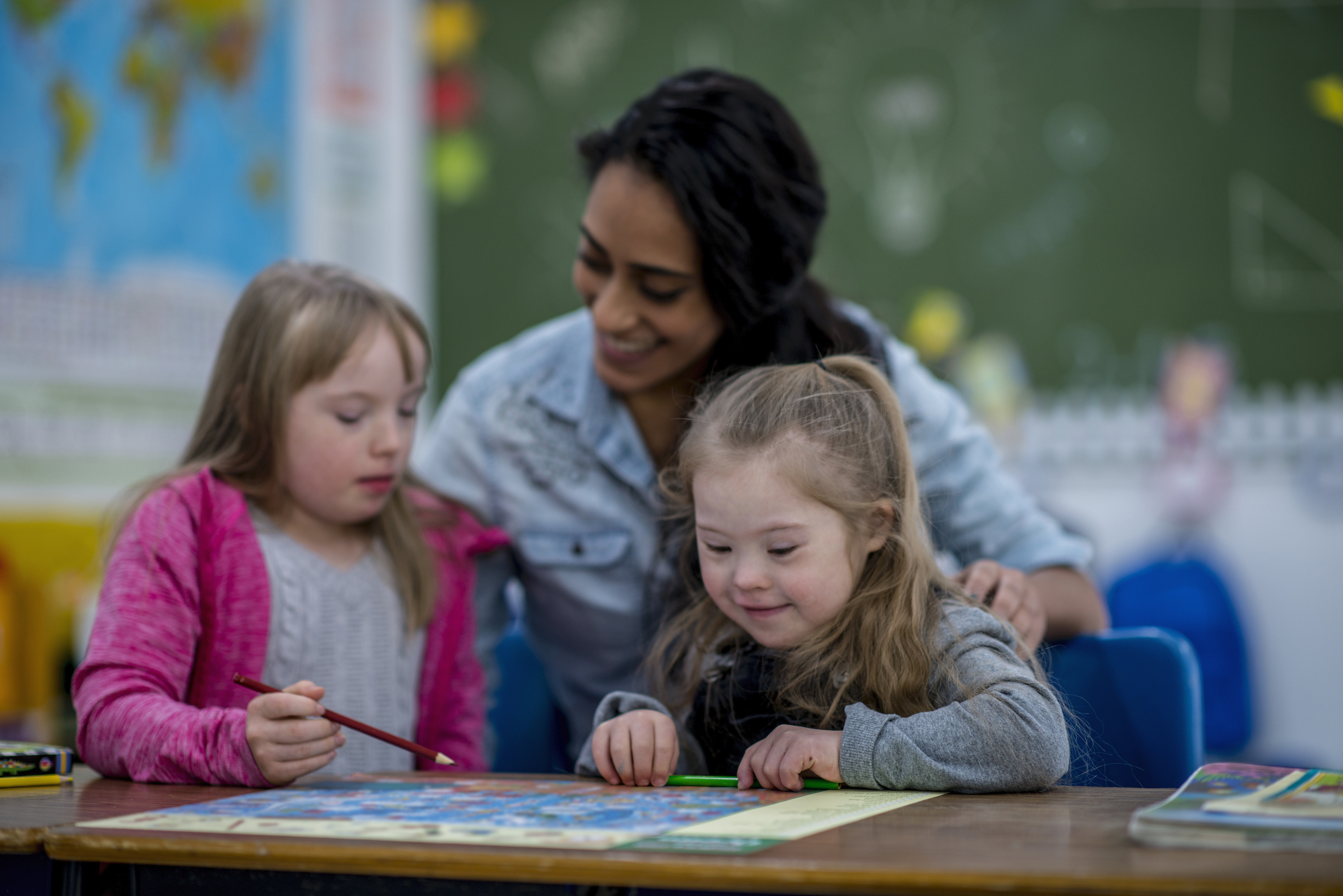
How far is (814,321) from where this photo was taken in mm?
1493

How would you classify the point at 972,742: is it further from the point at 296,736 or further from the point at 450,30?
the point at 450,30

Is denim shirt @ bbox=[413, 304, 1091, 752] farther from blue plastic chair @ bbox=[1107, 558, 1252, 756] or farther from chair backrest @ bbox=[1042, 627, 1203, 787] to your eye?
blue plastic chair @ bbox=[1107, 558, 1252, 756]

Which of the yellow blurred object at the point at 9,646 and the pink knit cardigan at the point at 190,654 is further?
the yellow blurred object at the point at 9,646

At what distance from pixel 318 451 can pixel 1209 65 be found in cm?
269

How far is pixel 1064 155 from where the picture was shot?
10.6 feet

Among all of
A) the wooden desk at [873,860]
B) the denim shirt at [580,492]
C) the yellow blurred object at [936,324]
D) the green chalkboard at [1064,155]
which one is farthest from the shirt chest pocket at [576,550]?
the yellow blurred object at [936,324]

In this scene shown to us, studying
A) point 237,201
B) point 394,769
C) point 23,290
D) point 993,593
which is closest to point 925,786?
point 993,593

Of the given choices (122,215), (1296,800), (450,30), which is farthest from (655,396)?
(450,30)

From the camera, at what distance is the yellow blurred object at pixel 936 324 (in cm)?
330

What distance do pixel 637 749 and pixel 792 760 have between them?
5.2 inches

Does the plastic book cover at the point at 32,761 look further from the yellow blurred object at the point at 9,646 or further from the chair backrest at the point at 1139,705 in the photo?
the yellow blurred object at the point at 9,646

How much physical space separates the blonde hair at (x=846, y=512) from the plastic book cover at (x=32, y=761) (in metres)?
0.52

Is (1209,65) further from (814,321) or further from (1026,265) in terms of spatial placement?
(814,321)

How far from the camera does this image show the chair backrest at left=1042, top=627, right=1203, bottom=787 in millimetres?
1258
